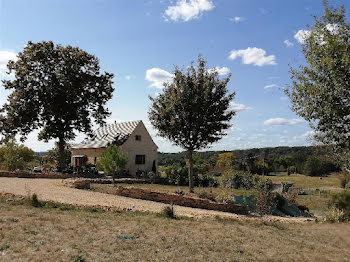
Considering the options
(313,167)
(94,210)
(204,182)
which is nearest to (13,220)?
(94,210)

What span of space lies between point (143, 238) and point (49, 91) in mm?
26027

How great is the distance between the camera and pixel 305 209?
77.0 ft

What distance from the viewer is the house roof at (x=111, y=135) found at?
121ft

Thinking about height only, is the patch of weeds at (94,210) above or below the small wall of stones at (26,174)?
below

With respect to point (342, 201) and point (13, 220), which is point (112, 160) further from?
point (342, 201)

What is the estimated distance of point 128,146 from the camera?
36656mm

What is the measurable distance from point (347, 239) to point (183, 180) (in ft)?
65.3

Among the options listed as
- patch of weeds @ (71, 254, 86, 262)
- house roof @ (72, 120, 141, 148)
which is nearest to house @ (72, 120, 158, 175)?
house roof @ (72, 120, 141, 148)

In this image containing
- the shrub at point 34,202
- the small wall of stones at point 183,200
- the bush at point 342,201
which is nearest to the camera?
the shrub at point 34,202

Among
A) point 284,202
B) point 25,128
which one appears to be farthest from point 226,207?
point 25,128

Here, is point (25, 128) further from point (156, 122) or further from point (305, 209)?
point (305, 209)

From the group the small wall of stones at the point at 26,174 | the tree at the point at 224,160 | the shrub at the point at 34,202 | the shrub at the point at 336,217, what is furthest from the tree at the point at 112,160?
the tree at the point at 224,160

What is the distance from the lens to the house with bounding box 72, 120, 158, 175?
36875 mm

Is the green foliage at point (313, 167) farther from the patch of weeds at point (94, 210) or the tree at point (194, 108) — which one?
the patch of weeds at point (94, 210)
